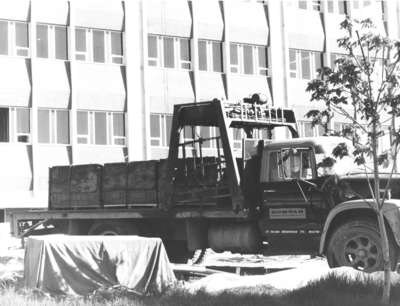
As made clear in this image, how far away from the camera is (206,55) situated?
35.9 m

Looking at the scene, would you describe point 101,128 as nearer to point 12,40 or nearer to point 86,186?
point 12,40

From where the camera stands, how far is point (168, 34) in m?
35.0

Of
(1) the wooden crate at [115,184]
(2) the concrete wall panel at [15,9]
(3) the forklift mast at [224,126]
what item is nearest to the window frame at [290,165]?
(3) the forklift mast at [224,126]

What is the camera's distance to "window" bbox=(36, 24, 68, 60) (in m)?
31.8

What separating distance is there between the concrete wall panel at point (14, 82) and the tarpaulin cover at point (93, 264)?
20.0 metres

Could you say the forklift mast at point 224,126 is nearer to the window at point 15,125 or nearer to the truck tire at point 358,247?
the truck tire at point 358,247

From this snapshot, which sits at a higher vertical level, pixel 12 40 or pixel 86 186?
pixel 12 40

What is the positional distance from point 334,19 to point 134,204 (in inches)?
1074

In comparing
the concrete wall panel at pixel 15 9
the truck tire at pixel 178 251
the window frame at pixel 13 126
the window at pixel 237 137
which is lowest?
the truck tire at pixel 178 251

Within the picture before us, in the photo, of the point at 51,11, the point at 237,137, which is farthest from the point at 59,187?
the point at 51,11

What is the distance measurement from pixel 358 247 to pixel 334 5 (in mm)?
29884

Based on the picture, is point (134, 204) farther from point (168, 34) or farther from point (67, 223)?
point (168, 34)

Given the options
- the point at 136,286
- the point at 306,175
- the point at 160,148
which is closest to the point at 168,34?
the point at 160,148

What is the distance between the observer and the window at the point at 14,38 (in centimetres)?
3094
